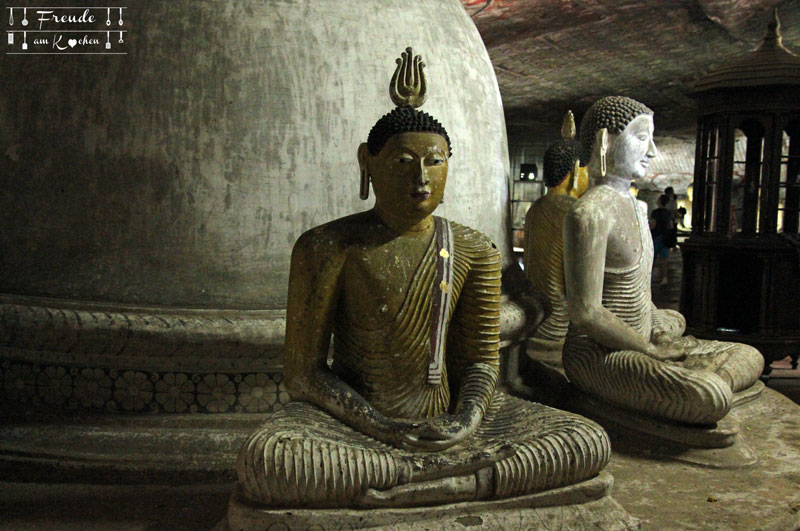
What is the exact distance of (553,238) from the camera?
4.51m

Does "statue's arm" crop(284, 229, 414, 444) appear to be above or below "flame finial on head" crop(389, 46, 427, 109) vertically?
below

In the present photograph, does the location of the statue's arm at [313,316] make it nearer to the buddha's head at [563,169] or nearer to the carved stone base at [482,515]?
the carved stone base at [482,515]

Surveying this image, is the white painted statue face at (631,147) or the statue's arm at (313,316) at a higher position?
the white painted statue face at (631,147)

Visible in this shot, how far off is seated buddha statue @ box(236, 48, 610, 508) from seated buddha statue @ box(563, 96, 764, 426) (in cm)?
91

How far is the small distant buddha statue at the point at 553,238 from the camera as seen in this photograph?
4531mm

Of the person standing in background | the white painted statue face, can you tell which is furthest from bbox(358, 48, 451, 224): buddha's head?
the person standing in background

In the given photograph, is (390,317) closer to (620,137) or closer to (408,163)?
(408,163)

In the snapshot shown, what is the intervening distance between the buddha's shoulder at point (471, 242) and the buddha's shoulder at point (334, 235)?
271 mm

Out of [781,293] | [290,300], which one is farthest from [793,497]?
[781,293]

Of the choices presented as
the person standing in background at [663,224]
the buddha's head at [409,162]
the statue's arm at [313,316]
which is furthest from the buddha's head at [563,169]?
the person standing in background at [663,224]

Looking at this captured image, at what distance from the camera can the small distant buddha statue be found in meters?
4.53

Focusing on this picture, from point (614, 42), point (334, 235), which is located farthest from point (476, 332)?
point (614, 42)

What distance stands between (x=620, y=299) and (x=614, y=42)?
5.64 metres

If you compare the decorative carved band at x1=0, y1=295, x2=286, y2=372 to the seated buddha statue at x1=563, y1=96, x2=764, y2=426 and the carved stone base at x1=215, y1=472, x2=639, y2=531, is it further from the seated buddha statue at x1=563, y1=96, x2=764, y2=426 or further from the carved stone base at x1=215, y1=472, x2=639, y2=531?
the seated buddha statue at x1=563, y1=96, x2=764, y2=426
